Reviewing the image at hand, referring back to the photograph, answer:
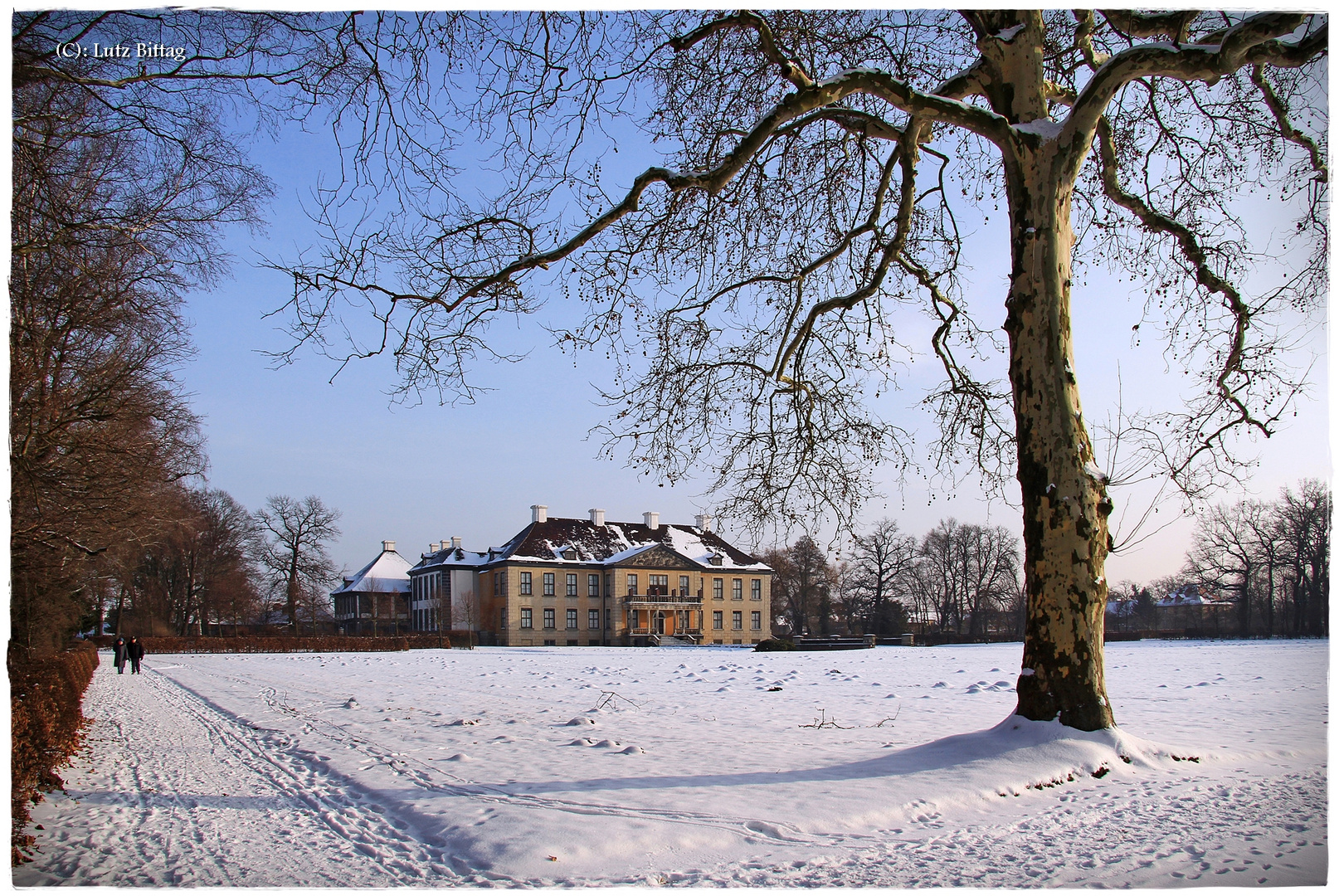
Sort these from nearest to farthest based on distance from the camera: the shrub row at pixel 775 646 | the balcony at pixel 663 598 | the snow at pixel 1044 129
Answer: the snow at pixel 1044 129 < the shrub row at pixel 775 646 < the balcony at pixel 663 598

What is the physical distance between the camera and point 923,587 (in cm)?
7138

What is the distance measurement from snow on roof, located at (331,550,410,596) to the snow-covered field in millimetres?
67935

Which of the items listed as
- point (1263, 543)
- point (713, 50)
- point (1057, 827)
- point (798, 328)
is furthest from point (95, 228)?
point (1263, 543)

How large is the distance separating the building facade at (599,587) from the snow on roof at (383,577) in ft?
20.8

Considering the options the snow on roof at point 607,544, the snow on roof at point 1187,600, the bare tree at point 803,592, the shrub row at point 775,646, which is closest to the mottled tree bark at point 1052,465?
the shrub row at point 775,646

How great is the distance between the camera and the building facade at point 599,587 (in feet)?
207

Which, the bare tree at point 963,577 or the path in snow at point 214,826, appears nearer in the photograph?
the path in snow at point 214,826

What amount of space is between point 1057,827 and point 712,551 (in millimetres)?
65902

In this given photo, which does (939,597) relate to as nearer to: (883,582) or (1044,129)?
(883,582)

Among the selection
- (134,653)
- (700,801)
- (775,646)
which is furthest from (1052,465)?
(775,646)

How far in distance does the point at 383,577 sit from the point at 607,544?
78.4 ft

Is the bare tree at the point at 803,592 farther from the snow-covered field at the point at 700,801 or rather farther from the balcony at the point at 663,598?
the snow-covered field at the point at 700,801

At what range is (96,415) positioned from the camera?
9.69m

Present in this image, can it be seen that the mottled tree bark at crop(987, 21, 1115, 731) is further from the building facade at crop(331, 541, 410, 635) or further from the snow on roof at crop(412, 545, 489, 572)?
the building facade at crop(331, 541, 410, 635)
